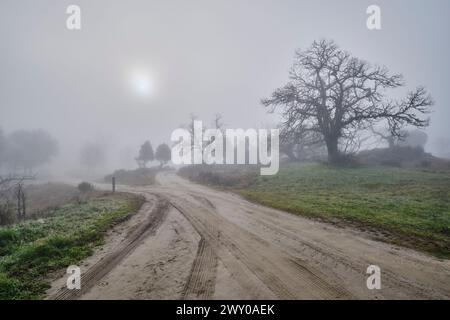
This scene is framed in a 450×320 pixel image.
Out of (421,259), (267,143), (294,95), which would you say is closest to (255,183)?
(294,95)

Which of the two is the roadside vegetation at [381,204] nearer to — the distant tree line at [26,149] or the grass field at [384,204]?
the grass field at [384,204]

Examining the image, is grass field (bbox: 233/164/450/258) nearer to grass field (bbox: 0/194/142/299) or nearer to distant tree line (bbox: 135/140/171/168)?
grass field (bbox: 0/194/142/299)

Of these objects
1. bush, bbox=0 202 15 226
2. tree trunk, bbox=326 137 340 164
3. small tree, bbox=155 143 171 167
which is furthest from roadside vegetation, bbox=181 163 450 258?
→ small tree, bbox=155 143 171 167

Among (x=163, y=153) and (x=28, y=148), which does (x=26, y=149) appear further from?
(x=163, y=153)

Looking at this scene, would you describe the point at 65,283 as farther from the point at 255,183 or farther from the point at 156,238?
Answer: the point at 255,183

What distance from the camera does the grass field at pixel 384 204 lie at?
8258mm

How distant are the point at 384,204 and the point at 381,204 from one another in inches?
5.1

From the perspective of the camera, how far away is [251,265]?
6.07 meters

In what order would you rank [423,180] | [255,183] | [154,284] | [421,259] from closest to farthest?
[154,284]
[421,259]
[423,180]
[255,183]

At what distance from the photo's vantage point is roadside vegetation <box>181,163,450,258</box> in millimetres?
8266

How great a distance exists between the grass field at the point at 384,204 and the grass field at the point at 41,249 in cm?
906
